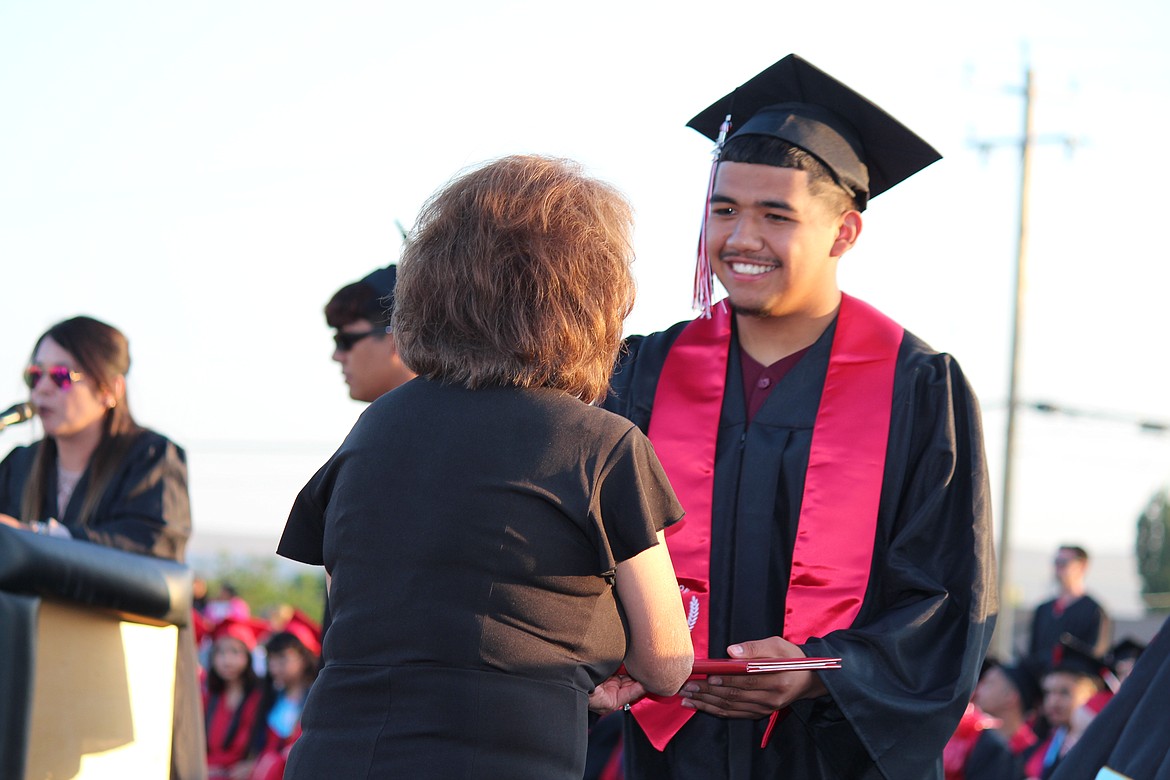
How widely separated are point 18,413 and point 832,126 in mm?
2726

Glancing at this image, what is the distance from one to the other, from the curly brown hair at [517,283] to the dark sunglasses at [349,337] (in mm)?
2146

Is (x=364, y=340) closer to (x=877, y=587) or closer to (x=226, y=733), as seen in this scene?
(x=877, y=587)

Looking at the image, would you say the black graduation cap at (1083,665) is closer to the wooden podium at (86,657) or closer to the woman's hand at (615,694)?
the wooden podium at (86,657)

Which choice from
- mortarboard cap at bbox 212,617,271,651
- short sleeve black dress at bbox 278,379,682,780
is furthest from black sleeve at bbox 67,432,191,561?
mortarboard cap at bbox 212,617,271,651

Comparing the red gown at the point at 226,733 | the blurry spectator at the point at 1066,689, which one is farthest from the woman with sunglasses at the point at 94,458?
the red gown at the point at 226,733

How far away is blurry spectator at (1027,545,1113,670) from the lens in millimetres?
10000

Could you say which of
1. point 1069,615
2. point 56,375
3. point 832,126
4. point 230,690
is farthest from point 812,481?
point 230,690

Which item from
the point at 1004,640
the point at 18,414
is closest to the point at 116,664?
the point at 18,414

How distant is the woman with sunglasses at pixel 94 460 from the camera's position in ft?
14.1

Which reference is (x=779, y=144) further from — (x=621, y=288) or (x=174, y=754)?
(x=174, y=754)

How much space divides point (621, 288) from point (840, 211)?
1.15 metres

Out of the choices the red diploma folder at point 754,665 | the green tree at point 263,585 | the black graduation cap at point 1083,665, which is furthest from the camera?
the green tree at point 263,585

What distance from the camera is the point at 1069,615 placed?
1017cm

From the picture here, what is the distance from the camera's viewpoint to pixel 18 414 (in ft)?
14.2
